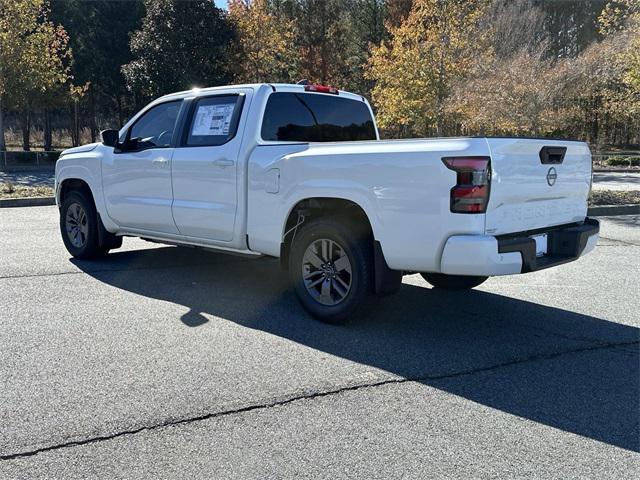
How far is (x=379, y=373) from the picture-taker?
393 centimetres

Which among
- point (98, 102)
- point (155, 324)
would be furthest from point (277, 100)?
point (98, 102)

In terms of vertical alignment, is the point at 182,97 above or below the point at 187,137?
above

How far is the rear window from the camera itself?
18.6 feet

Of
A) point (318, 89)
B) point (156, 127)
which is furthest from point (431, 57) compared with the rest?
point (156, 127)

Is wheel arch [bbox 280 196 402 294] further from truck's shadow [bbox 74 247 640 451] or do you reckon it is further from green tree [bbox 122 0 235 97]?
green tree [bbox 122 0 235 97]

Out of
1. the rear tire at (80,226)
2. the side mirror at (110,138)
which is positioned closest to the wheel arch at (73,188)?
the rear tire at (80,226)

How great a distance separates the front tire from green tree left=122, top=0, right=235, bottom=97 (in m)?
22.8

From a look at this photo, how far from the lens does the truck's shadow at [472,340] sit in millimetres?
3531

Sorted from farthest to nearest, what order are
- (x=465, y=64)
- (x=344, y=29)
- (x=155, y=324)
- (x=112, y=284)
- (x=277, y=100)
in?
(x=344, y=29) → (x=465, y=64) → (x=112, y=284) → (x=277, y=100) → (x=155, y=324)

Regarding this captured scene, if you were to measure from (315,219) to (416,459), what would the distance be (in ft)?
8.21

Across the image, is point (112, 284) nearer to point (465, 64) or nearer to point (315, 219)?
point (315, 219)

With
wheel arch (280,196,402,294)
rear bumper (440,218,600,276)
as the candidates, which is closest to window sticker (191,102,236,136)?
wheel arch (280,196,402,294)

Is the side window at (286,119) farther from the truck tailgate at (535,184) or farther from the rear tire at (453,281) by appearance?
the truck tailgate at (535,184)

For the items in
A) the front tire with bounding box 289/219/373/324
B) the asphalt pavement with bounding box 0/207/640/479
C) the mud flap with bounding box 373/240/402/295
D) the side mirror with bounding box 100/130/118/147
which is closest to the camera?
the asphalt pavement with bounding box 0/207/640/479
